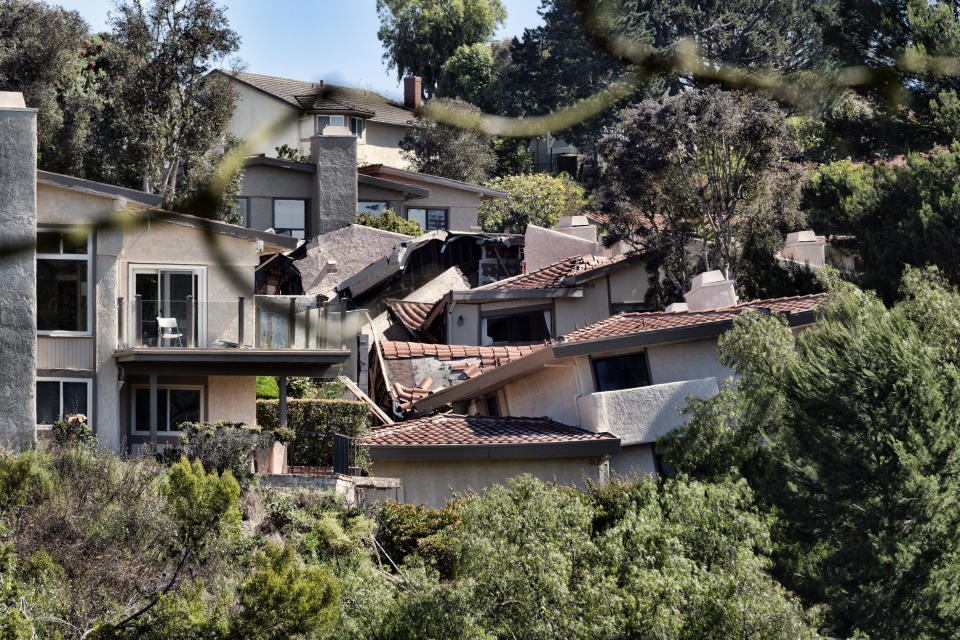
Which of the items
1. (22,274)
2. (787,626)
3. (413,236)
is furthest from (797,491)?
Result: (413,236)

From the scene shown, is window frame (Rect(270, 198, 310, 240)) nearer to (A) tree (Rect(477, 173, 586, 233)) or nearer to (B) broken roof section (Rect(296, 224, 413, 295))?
(B) broken roof section (Rect(296, 224, 413, 295))

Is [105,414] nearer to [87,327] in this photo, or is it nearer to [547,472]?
[87,327]

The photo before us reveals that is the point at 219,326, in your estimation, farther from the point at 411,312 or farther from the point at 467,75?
the point at 467,75

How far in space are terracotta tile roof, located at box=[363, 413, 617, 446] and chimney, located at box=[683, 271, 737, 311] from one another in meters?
3.91

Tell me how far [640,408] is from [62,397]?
32.1 ft

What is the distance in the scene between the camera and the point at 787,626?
1130 cm

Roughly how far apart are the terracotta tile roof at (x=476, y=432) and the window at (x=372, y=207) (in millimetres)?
17009

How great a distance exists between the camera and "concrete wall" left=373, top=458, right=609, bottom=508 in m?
20.7

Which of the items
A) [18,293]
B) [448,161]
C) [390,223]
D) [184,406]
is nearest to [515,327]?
[390,223]

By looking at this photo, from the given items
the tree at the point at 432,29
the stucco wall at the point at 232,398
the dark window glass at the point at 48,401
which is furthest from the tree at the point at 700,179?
the tree at the point at 432,29

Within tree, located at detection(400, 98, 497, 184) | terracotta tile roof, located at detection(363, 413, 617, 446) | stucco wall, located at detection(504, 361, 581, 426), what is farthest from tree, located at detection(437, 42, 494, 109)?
tree, located at detection(400, 98, 497, 184)

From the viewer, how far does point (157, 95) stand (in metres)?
26.8

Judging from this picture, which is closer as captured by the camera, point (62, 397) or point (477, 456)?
point (477, 456)

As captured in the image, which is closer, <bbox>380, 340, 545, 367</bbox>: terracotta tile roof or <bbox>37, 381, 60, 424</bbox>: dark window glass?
<bbox>37, 381, 60, 424</bbox>: dark window glass
